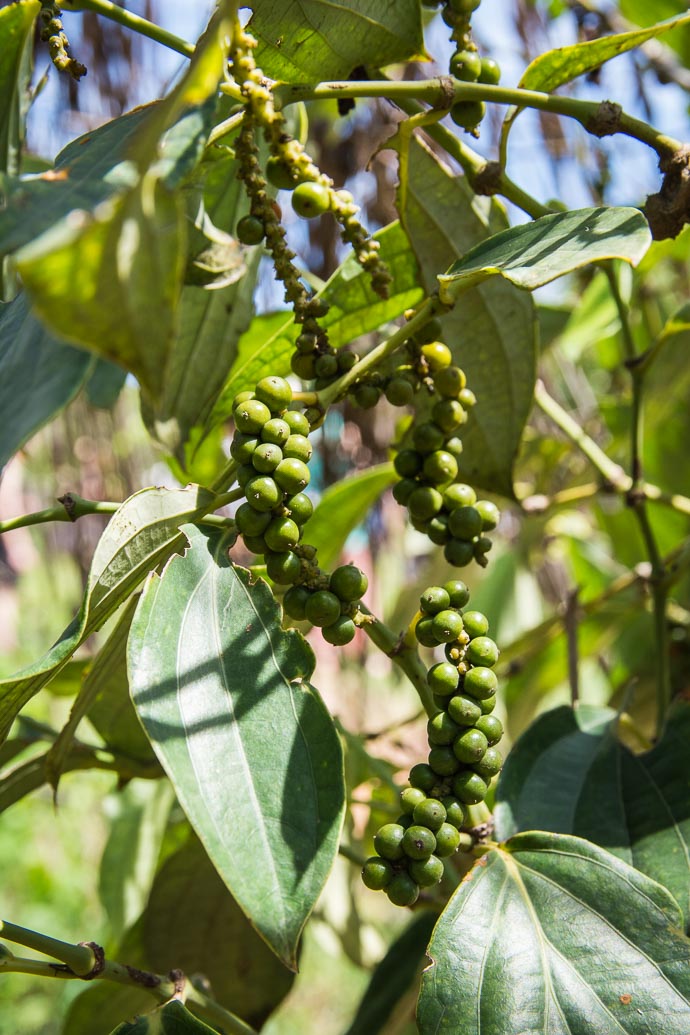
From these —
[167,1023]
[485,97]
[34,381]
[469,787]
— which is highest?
[485,97]

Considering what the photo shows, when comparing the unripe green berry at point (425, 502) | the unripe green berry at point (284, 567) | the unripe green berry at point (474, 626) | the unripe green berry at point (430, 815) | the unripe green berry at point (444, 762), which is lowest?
the unripe green berry at point (430, 815)

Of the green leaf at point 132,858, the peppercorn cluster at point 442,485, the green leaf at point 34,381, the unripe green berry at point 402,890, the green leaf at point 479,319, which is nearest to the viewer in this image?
the green leaf at point 34,381

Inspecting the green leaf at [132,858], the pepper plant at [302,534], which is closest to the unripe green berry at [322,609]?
the pepper plant at [302,534]

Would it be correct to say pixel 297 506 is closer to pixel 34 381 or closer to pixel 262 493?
pixel 262 493

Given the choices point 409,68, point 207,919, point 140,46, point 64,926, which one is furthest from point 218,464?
point 64,926

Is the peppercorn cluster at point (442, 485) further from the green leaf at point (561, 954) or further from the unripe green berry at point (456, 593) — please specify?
the green leaf at point (561, 954)

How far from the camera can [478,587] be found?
116 cm

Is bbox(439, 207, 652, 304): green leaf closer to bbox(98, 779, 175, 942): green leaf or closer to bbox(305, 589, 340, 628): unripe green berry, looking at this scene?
bbox(305, 589, 340, 628): unripe green berry

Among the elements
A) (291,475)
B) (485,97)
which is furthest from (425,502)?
(485,97)

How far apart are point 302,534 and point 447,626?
0.45 ft

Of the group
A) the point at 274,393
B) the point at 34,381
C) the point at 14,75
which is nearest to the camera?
the point at 34,381

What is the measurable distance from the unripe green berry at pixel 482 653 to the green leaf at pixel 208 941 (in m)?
0.38

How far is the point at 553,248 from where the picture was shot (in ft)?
1.38

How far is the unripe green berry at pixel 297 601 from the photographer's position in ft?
1.47
